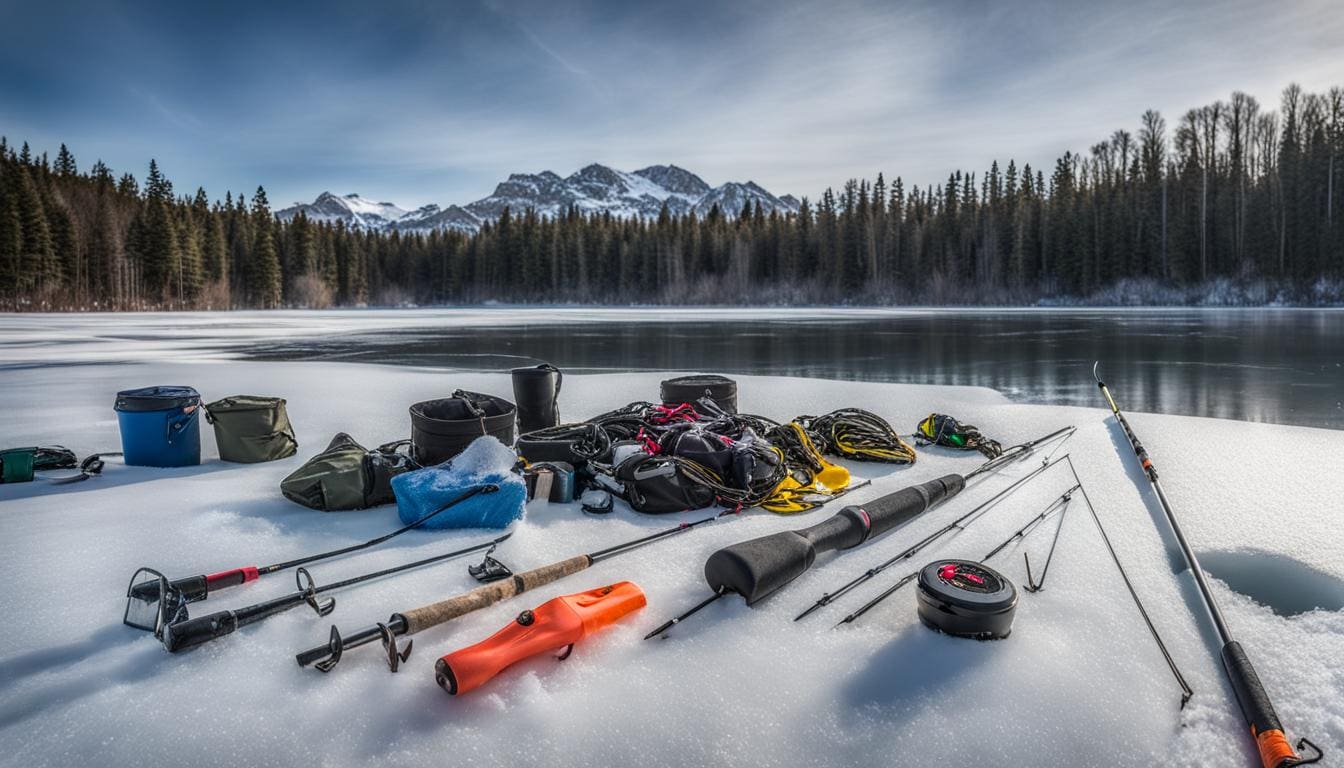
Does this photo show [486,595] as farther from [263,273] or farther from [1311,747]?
[263,273]

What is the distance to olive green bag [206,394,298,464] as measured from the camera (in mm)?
5180

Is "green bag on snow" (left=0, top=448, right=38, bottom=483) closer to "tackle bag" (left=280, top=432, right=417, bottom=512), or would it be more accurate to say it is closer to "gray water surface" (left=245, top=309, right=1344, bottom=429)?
"tackle bag" (left=280, top=432, right=417, bottom=512)

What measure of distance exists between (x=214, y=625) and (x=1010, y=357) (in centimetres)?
1542

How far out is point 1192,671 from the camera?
2.40 m

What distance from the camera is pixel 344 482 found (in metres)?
4.08

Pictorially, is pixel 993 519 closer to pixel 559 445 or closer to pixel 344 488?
pixel 559 445

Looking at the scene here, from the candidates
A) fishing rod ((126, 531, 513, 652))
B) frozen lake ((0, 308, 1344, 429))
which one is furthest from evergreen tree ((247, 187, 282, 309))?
fishing rod ((126, 531, 513, 652))

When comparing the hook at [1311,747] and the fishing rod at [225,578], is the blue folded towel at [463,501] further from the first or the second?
the hook at [1311,747]

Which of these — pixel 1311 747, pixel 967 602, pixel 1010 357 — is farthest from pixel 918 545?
pixel 1010 357

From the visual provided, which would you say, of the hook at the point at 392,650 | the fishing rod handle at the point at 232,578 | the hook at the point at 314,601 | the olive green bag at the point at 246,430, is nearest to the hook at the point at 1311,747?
the hook at the point at 392,650

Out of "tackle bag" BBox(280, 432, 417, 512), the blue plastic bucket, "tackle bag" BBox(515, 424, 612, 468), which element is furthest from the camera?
the blue plastic bucket

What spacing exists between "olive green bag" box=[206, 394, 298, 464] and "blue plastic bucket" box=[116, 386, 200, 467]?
0.53ft

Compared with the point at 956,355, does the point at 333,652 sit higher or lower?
lower

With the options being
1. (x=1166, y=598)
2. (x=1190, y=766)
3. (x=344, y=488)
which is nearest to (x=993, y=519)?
(x=1166, y=598)
